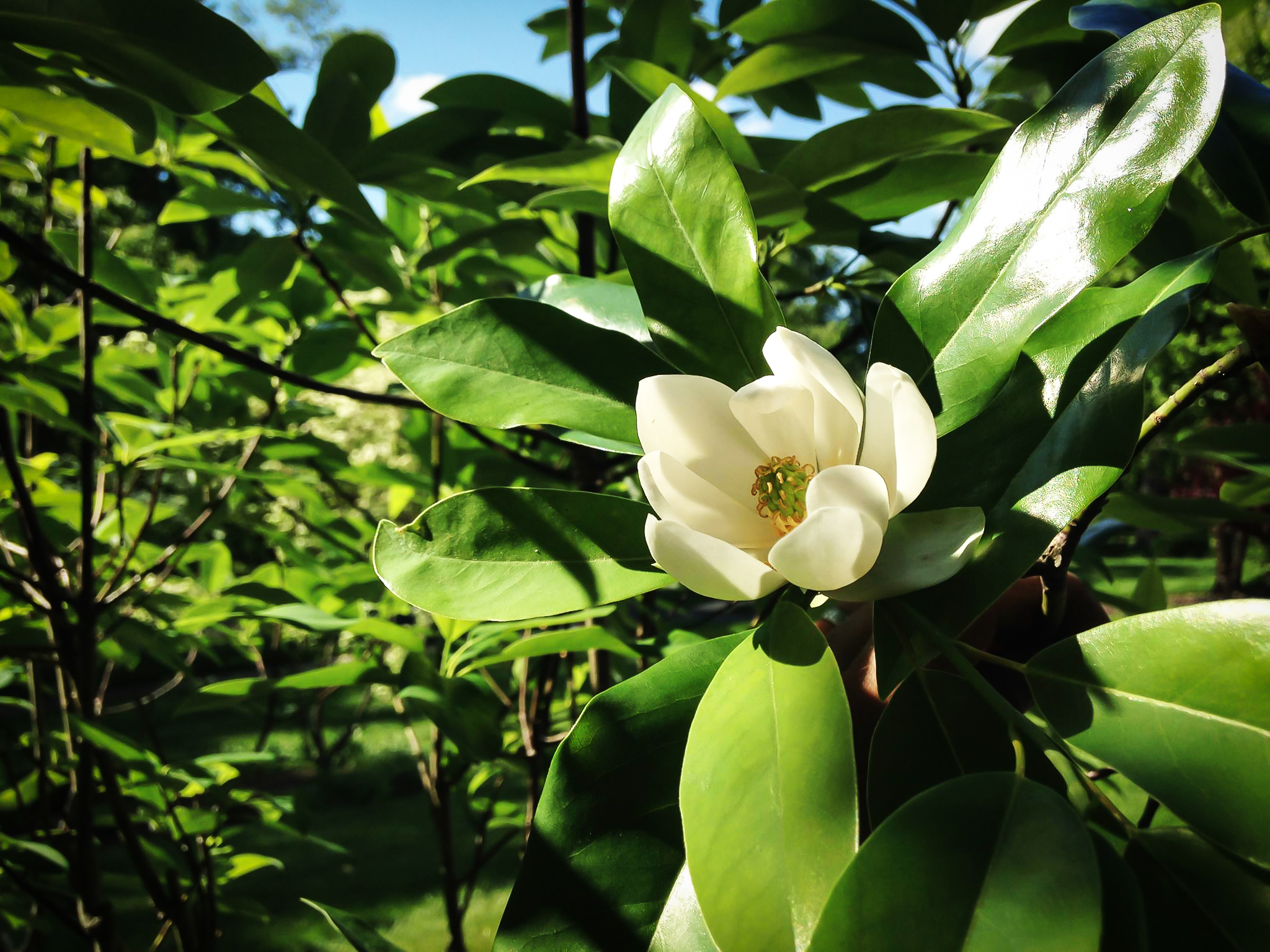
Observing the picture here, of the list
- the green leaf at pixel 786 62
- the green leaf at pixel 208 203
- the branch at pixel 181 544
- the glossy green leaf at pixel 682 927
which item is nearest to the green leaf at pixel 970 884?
the glossy green leaf at pixel 682 927

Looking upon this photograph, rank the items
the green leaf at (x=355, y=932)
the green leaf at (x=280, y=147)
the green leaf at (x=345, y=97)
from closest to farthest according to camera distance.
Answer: the green leaf at (x=355, y=932) < the green leaf at (x=280, y=147) < the green leaf at (x=345, y=97)

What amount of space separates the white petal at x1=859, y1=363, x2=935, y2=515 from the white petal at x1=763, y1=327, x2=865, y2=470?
0.5 inches

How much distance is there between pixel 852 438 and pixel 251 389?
4.14 ft

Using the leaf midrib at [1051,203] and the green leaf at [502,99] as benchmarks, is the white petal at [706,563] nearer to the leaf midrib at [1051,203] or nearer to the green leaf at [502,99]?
the leaf midrib at [1051,203]

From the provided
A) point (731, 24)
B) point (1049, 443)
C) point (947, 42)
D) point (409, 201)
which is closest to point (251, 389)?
point (409, 201)

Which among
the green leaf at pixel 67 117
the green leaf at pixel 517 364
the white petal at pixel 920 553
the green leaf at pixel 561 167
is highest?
the green leaf at pixel 67 117

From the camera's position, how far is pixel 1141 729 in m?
0.31

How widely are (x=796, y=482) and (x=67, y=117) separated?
27.0 inches

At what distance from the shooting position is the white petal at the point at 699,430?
15.3 inches

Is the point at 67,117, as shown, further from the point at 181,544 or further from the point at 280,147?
the point at 181,544

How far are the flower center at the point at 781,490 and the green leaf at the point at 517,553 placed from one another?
6 cm

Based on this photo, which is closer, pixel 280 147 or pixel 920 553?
pixel 920 553

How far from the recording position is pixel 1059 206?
0.36m

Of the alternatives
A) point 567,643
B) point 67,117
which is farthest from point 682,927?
point 67,117
